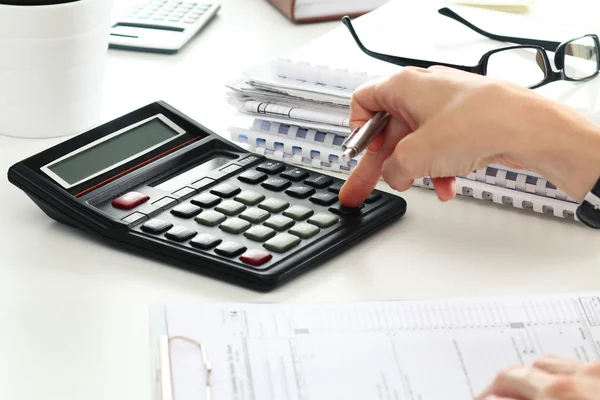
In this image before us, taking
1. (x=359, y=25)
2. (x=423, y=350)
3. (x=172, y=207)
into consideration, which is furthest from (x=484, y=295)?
(x=359, y=25)

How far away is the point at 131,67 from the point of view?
1.13 m

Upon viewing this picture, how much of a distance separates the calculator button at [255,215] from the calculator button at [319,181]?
0.23 ft

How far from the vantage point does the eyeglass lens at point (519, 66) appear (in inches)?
34.1

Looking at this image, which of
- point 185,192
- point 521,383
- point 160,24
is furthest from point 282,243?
point 160,24

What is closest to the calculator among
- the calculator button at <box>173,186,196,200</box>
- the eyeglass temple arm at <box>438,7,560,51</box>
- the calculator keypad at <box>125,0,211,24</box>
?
the calculator button at <box>173,186,196,200</box>

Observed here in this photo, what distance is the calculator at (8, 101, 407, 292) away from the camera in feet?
2.26

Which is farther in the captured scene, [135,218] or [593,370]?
[135,218]

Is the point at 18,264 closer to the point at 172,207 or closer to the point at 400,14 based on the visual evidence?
the point at 172,207

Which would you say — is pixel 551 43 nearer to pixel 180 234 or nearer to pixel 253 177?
pixel 253 177

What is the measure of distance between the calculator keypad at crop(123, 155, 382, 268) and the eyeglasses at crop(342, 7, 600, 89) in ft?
0.53

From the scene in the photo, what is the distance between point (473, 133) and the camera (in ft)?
2.37

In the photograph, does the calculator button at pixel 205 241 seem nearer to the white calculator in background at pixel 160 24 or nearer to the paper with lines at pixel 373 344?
the paper with lines at pixel 373 344

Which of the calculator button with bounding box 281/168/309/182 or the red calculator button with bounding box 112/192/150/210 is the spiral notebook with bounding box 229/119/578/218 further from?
the red calculator button with bounding box 112/192/150/210

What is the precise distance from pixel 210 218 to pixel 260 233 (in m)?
0.05
